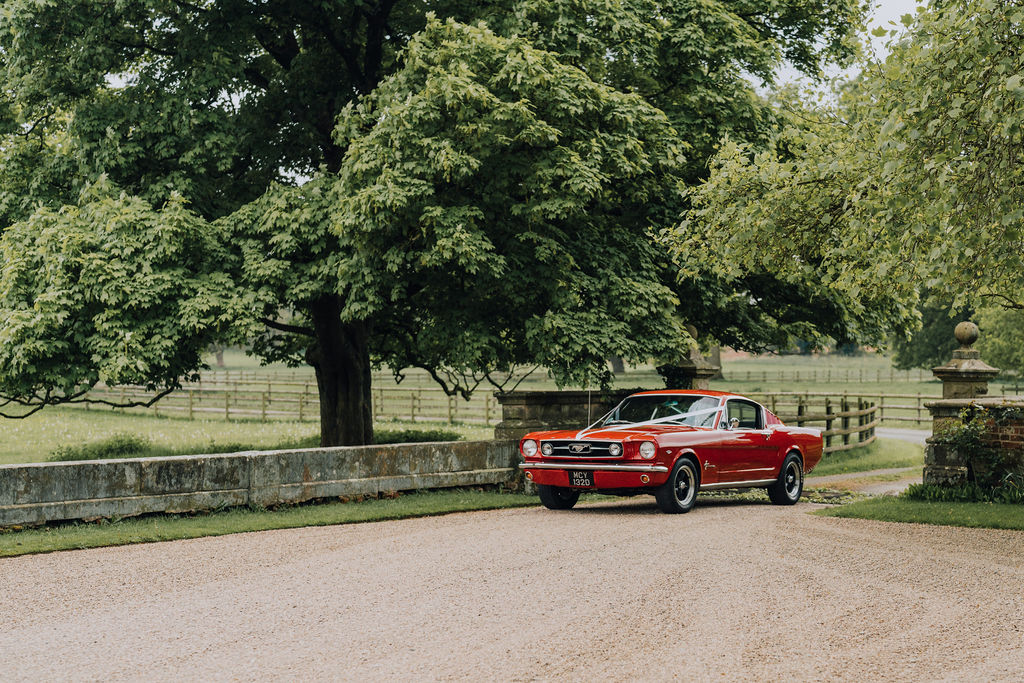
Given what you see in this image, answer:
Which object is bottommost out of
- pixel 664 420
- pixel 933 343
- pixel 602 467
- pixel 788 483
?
pixel 788 483

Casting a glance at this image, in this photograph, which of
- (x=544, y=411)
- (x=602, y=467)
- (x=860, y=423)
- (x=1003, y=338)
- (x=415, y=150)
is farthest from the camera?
(x=1003, y=338)

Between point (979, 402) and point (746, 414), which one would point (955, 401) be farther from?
point (746, 414)

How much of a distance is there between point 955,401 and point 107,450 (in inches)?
634

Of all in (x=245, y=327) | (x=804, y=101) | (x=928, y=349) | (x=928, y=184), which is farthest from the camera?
(x=928, y=349)

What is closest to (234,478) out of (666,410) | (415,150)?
(415,150)

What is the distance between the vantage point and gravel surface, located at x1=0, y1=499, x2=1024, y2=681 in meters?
5.71

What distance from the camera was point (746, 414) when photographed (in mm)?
13906

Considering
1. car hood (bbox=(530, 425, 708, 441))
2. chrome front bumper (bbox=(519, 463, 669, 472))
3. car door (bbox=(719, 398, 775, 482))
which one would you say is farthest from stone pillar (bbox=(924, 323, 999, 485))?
chrome front bumper (bbox=(519, 463, 669, 472))

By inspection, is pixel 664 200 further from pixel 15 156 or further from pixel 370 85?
pixel 15 156

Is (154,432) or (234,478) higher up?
(234,478)

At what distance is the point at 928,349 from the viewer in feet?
211

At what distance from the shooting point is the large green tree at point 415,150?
13812mm

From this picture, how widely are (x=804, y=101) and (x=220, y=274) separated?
12182 mm

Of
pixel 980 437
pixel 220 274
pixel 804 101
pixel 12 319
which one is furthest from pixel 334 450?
pixel 804 101
